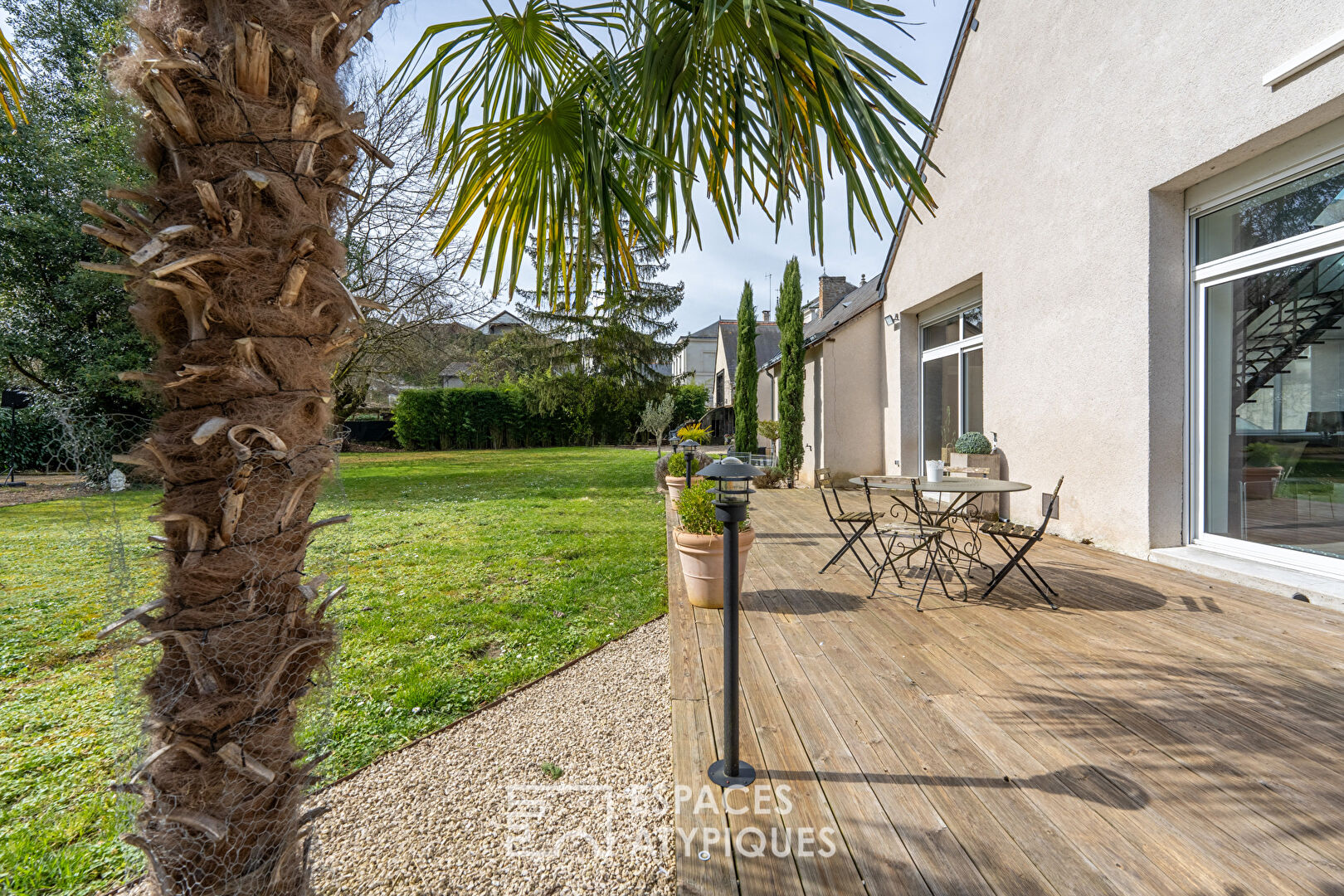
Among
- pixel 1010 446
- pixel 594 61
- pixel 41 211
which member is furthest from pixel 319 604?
pixel 41 211

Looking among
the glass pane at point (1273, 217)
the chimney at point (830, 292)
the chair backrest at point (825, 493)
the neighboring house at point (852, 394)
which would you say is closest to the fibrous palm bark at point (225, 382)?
the chair backrest at point (825, 493)

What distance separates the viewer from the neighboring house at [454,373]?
35.5m

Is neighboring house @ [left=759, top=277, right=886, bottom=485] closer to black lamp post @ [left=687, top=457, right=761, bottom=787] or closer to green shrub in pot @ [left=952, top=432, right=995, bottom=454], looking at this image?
green shrub in pot @ [left=952, top=432, right=995, bottom=454]

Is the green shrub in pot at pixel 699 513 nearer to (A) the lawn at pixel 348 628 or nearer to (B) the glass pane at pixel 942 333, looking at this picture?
(A) the lawn at pixel 348 628

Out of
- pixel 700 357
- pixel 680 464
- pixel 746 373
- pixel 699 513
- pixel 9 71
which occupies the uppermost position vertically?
pixel 700 357

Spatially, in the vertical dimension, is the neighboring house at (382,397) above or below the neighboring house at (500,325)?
below

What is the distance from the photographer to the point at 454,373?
44375 mm

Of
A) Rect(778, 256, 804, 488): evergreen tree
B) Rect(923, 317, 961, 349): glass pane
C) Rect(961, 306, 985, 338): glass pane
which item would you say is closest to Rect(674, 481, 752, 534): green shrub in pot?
Rect(961, 306, 985, 338): glass pane

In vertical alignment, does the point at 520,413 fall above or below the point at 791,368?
below

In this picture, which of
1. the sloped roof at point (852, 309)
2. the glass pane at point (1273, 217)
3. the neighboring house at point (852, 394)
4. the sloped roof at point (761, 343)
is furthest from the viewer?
the sloped roof at point (761, 343)

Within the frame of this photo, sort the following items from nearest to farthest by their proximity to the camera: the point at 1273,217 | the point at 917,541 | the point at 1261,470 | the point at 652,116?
the point at 652,116 < the point at 1273,217 < the point at 1261,470 < the point at 917,541

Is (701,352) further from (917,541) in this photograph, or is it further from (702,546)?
(702,546)

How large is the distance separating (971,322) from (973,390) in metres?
0.98

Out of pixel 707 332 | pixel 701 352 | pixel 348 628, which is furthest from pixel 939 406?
pixel 707 332
